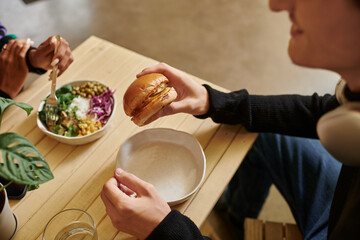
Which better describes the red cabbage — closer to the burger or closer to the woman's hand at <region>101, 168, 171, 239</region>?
the burger

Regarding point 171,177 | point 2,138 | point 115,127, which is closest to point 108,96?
point 115,127

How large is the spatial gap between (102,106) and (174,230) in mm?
504

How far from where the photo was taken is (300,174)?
3.85ft

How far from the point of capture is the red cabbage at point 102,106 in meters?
1.09

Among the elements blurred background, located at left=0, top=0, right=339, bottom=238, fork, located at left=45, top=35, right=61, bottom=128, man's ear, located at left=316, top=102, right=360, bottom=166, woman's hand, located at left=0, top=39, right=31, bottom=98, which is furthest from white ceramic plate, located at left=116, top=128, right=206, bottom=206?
blurred background, located at left=0, top=0, right=339, bottom=238

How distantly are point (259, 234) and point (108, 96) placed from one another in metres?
0.75

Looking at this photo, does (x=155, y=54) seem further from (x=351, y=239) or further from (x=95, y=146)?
(x=351, y=239)

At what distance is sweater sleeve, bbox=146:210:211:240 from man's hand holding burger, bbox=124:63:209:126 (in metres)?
0.34

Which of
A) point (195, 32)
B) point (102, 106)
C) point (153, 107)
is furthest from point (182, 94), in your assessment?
point (195, 32)

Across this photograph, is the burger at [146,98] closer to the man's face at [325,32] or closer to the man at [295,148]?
the man at [295,148]

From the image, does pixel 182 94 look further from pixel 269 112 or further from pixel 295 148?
pixel 295 148

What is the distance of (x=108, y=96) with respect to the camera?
1.13 m

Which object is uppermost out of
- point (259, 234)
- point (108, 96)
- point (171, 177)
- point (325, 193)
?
point (108, 96)

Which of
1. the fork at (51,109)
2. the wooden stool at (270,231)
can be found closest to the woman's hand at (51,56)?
the fork at (51,109)
